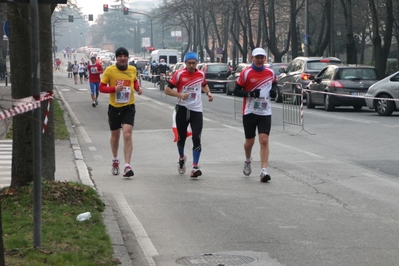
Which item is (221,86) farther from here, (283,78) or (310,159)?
(310,159)

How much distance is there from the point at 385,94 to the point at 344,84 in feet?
8.03

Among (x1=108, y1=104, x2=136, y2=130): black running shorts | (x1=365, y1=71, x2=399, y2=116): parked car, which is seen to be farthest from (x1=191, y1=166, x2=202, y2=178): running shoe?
(x1=365, y1=71, x2=399, y2=116): parked car

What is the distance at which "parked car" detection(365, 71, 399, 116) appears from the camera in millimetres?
23677

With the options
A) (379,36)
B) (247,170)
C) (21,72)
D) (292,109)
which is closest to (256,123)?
(247,170)

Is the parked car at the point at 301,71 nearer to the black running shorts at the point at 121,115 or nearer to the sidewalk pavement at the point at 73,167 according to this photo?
the sidewalk pavement at the point at 73,167

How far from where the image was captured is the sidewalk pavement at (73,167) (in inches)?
262

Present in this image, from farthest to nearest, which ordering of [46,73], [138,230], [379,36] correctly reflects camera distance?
[379,36] < [46,73] < [138,230]

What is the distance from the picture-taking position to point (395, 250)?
7.11m

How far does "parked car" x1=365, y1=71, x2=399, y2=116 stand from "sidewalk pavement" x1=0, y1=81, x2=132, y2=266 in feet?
28.9

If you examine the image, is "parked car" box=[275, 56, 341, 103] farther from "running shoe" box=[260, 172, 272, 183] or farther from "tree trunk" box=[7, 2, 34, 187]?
"tree trunk" box=[7, 2, 34, 187]

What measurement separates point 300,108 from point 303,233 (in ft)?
36.8

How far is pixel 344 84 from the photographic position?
2661 centimetres

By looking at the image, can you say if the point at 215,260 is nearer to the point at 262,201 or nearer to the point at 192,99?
the point at 262,201

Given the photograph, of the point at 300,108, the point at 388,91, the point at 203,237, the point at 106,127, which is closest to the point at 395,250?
the point at 203,237
